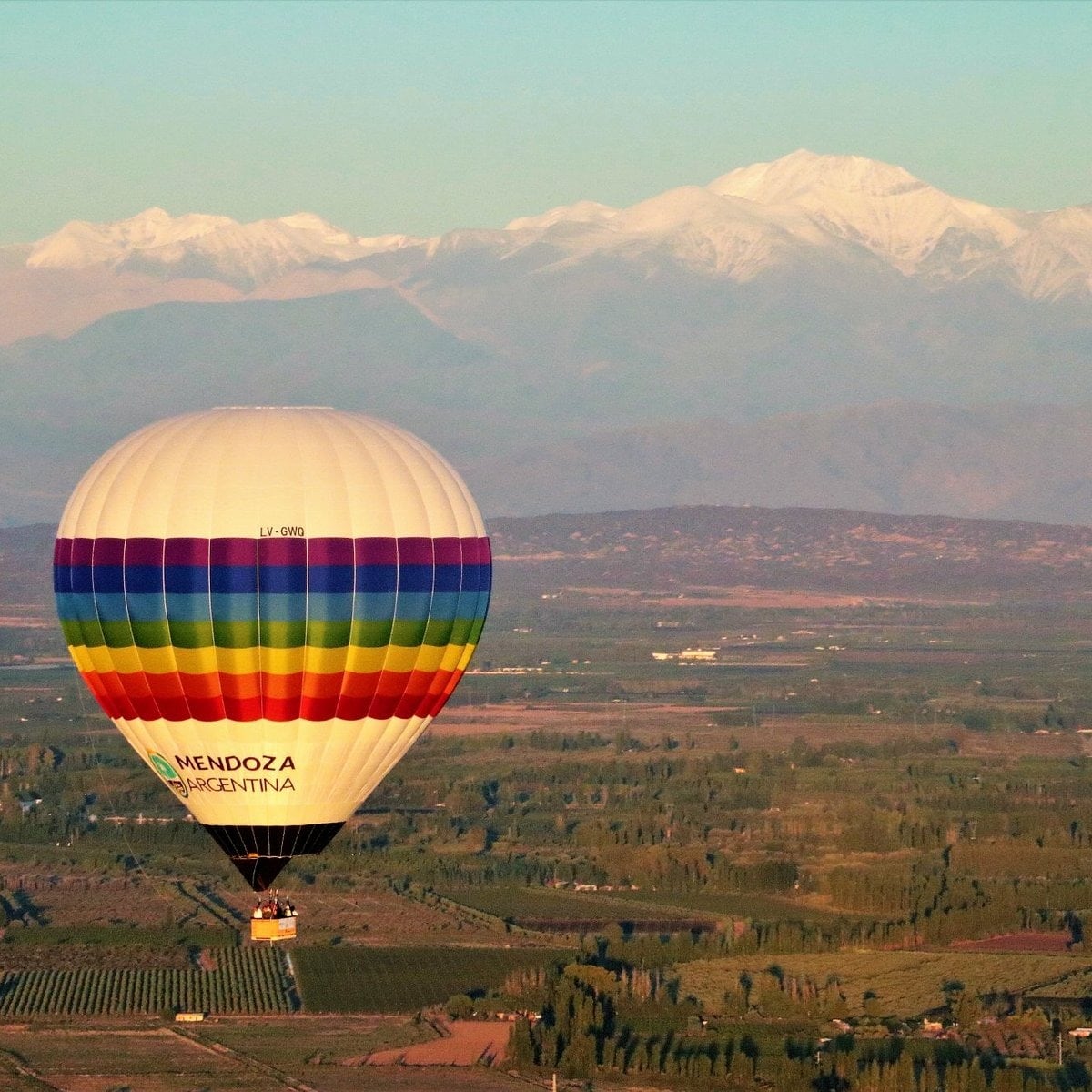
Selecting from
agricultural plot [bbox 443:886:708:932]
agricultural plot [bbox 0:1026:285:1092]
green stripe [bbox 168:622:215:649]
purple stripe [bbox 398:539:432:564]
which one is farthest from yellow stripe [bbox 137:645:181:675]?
agricultural plot [bbox 443:886:708:932]

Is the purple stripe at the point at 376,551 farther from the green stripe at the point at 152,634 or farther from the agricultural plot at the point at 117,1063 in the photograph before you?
the agricultural plot at the point at 117,1063

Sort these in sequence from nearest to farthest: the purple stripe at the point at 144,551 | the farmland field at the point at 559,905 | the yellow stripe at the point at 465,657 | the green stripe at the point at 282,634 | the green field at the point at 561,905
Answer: the green stripe at the point at 282,634, the purple stripe at the point at 144,551, the yellow stripe at the point at 465,657, the farmland field at the point at 559,905, the green field at the point at 561,905

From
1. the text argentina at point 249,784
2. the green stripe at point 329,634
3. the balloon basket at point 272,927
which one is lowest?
the balloon basket at point 272,927

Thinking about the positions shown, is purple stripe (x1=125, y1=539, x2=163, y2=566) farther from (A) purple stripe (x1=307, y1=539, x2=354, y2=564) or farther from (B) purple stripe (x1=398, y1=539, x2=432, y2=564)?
(B) purple stripe (x1=398, y1=539, x2=432, y2=564)

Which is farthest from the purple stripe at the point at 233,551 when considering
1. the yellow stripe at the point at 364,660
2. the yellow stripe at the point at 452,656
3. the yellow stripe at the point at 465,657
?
the yellow stripe at the point at 465,657

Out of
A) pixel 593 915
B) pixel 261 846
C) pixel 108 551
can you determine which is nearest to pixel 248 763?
pixel 261 846

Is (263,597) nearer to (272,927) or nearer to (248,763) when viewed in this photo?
(248,763)

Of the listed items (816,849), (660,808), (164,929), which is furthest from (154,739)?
(660,808)
